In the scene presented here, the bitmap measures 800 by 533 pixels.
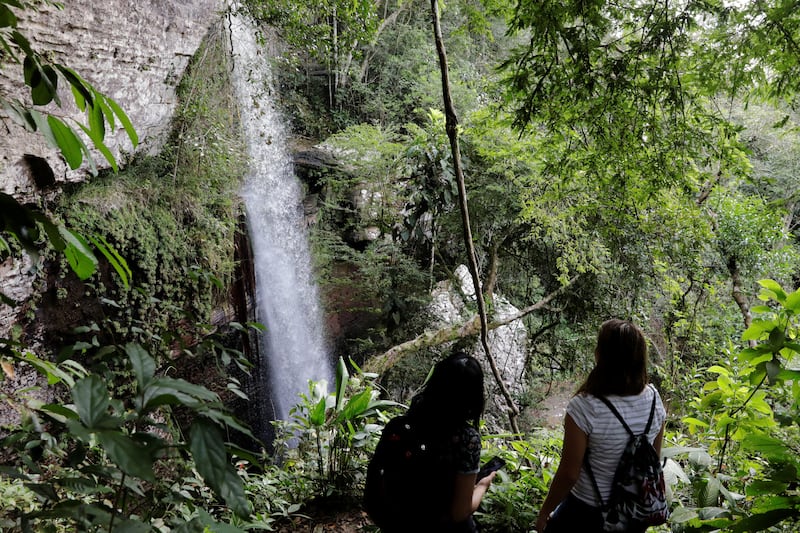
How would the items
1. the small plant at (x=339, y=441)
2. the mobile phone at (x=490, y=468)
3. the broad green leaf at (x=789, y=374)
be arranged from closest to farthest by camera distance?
the broad green leaf at (x=789, y=374) < the mobile phone at (x=490, y=468) < the small plant at (x=339, y=441)

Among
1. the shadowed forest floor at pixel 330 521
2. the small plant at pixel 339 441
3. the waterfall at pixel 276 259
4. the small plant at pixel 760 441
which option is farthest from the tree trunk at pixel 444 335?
the small plant at pixel 760 441

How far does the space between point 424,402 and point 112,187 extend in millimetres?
5734

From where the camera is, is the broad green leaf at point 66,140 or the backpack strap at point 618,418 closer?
the broad green leaf at point 66,140

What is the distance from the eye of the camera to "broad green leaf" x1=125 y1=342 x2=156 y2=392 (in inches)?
31.6

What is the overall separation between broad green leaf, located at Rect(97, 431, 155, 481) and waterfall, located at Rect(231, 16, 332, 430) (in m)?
8.05

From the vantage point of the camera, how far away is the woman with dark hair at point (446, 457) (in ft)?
5.56

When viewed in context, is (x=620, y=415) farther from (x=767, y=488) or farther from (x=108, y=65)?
(x=108, y=65)

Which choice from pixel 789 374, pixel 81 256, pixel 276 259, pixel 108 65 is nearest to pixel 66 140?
pixel 81 256

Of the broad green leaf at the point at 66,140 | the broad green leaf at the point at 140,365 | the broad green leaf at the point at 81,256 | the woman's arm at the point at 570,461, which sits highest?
the broad green leaf at the point at 66,140

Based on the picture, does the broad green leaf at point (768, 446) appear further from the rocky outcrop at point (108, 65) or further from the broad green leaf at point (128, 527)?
the rocky outcrop at point (108, 65)

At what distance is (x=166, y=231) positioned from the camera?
20.7 ft

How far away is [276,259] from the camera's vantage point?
29.0 ft

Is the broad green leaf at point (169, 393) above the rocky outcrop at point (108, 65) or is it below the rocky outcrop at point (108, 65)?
below

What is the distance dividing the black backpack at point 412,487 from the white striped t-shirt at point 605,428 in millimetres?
554
